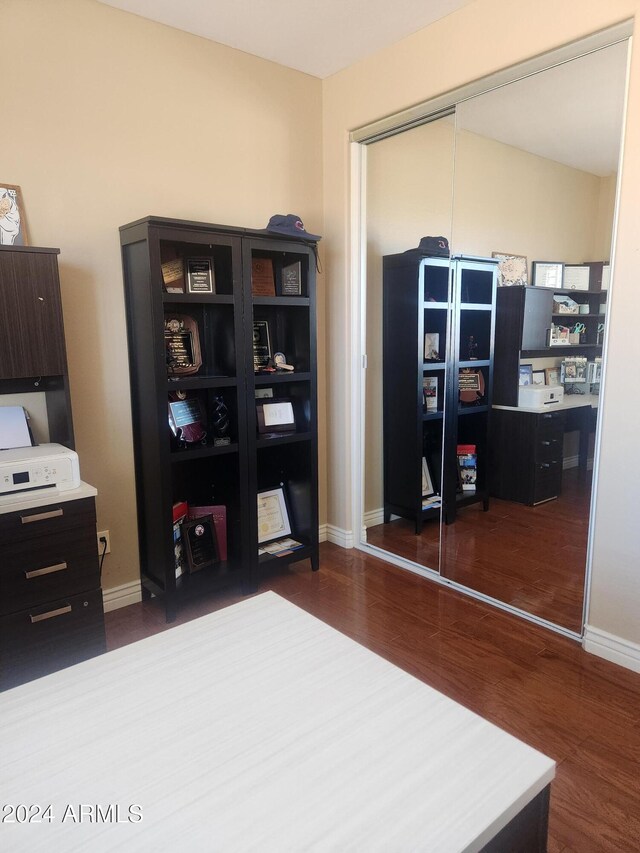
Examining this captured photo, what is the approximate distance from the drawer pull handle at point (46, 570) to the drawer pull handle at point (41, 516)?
0.19 m

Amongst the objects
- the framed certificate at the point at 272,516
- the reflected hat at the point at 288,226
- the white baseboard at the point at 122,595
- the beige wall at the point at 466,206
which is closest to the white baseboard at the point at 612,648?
the beige wall at the point at 466,206

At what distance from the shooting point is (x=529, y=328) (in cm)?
256

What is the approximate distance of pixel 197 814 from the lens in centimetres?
73

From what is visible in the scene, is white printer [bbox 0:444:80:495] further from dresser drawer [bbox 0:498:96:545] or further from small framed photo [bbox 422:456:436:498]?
small framed photo [bbox 422:456:436:498]

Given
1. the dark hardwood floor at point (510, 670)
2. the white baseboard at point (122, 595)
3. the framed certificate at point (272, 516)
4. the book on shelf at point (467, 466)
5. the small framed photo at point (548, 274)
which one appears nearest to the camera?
the dark hardwood floor at point (510, 670)

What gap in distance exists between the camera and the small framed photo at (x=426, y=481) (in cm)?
320

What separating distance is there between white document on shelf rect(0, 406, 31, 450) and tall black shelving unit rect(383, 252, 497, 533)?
6.44 feet

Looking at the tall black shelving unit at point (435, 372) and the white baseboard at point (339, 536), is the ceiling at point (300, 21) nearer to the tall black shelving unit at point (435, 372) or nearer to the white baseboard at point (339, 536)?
the tall black shelving unit at point (435, 372)

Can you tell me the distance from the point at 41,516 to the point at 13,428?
0.46 m

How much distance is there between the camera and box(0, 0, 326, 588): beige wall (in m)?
2.30

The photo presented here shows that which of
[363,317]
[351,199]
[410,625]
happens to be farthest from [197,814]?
[351,199]

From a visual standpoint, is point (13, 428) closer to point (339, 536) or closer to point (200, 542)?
point (200, 542)

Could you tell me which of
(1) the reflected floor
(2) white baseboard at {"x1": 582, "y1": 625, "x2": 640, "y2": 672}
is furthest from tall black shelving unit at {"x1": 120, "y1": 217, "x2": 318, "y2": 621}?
(2) white baseboard at {"x1": 582, "y1": 625, "x2": 640, "y2": 672}

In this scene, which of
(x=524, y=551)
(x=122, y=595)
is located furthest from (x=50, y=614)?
(x=524, y=551)
